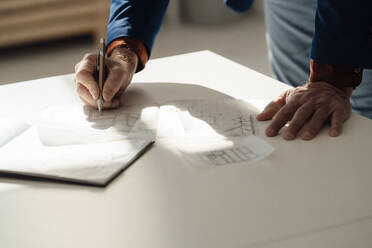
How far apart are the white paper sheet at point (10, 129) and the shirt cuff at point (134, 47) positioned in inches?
15.2

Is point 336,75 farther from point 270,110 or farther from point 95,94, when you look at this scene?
point 95,94

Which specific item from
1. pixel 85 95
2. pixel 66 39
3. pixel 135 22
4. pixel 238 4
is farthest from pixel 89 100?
pixel 66 39

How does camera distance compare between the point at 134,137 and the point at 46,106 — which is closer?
the point at 134,137

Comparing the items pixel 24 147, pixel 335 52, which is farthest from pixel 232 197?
pixel 335 52

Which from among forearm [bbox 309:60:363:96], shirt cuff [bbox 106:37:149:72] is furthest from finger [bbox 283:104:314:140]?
shirt cuff [bbox 106:37:149:72]

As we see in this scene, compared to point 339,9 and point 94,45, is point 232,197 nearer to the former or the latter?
point 339,9

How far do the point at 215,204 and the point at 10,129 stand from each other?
0.51 m

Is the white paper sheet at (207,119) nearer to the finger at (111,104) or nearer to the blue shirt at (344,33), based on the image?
the finger at (111,104)

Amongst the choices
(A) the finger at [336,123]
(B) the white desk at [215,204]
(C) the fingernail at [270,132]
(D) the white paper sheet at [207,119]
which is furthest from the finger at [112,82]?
(A) the finger at [336,123]

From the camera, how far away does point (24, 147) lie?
3.11ft

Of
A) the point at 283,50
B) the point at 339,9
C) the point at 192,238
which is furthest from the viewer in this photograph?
the point at 283,50

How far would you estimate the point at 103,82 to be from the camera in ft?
3.74

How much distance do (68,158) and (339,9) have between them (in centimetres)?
71

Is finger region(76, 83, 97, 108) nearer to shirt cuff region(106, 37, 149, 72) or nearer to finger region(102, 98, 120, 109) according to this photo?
finger region(102, 98, 120, 109)
